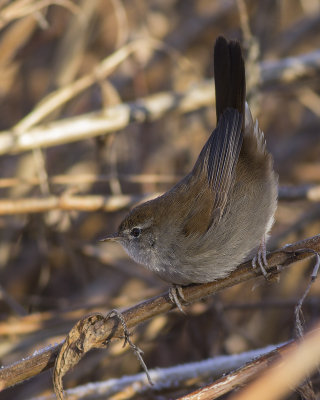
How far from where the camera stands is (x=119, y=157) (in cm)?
530

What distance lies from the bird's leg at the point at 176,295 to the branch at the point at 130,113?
1.52 meters

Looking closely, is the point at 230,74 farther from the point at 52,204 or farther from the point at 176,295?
the point at 52,204

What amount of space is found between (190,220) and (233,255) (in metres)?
0.29

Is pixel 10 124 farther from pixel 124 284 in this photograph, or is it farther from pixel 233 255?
pixel 233 255

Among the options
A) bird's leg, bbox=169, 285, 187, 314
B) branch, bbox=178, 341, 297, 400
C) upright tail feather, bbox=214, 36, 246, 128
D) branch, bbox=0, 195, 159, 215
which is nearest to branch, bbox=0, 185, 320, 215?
branch, bbox=0, 195, 159, 215

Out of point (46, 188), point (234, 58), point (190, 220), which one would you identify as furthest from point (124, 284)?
point (234, 58)

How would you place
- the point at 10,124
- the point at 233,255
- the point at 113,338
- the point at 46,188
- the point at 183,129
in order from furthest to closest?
1. the point at 10,124
2. the point at 183,129
3. the point at 46,188
4. the point at 233,255
5. the point at 113,338

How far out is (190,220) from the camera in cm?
275

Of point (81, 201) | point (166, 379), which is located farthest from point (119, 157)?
point (166, 379)

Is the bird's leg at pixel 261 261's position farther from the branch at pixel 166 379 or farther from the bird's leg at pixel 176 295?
the branch at pixel 166 379

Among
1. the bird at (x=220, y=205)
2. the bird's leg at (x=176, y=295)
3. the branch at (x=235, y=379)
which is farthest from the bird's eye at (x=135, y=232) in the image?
the branch at (x=235, y=379)

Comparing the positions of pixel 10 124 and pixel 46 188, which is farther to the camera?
pixel 10 124

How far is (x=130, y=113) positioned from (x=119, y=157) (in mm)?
1481

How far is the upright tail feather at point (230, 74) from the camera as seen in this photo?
111 inches
